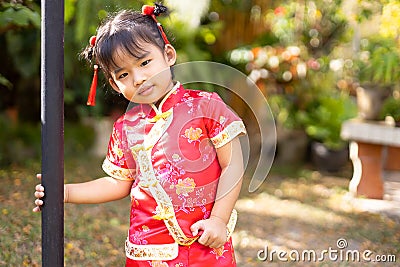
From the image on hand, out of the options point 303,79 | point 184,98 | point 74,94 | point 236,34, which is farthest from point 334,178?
point 184,98

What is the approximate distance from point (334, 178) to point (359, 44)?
5.38 feet

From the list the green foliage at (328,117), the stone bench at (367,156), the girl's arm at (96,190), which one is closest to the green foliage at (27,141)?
the green foliage at (328,117)

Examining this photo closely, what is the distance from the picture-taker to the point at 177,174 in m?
1.67

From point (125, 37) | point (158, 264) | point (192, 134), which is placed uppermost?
point (125, 37)

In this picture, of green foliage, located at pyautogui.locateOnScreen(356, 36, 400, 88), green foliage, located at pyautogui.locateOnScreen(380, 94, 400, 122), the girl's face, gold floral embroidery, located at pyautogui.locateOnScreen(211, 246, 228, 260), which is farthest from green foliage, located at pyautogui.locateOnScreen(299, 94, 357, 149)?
the girl's face

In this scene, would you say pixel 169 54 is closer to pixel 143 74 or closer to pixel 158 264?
pixel 143 74

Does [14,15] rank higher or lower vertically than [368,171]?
higher

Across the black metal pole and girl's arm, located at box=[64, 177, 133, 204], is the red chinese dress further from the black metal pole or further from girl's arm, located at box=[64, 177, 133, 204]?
the black metal pole

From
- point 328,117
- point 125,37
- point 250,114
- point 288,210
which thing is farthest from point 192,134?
point 328,117

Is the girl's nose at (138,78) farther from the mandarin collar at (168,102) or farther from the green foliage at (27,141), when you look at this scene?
the green foliage at (27,141)

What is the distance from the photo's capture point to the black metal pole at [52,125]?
4.99ft

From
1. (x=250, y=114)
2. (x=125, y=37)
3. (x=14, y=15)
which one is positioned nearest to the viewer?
(x=125, y=37)

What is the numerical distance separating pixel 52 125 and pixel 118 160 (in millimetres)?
314

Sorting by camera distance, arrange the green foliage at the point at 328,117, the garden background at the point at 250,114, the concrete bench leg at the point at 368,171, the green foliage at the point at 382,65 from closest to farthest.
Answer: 1. the garden background at the point at 250,114
2. the green foliage at the point at 382,65
3. the concrete bench leg at the point at 368,171
4. the green foliage at the point at 328,117
